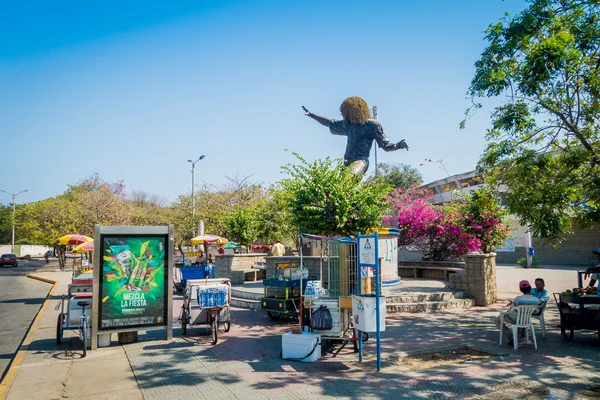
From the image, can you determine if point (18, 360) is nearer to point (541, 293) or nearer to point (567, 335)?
point (541, 293)

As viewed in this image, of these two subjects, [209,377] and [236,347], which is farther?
[236,347]

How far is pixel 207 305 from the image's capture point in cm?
964

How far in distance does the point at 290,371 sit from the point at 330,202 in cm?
Result: 838

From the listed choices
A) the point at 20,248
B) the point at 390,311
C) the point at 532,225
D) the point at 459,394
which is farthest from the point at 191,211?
the point at 20,248

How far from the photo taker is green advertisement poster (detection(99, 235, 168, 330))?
9391mm

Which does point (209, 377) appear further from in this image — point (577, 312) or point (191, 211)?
point (191, 211)

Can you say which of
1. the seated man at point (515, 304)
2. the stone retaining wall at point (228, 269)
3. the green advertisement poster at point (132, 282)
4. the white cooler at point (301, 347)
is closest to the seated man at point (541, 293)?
the seated man at point (515, 304)

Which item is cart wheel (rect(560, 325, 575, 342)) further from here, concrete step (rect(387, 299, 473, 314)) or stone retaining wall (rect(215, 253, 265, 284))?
stone retaining wall (rect(215, 253, 265, 284))

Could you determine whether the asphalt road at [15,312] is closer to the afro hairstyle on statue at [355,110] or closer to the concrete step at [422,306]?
the concrete step at [422,306]

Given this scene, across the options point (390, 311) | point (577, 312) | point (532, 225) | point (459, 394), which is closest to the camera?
point (459, 394)

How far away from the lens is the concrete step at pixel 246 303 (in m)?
14.2

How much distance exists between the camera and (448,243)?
20.7 m

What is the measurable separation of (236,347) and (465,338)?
4.91 m

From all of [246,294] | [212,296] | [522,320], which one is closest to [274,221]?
[246,294]
